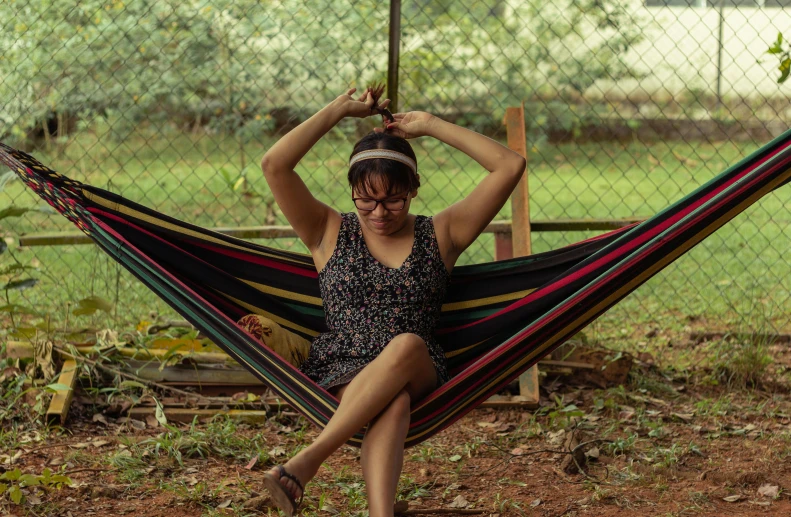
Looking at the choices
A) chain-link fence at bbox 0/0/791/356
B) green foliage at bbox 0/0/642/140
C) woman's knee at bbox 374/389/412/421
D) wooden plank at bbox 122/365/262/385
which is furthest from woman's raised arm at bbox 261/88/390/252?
green foliage at bbox 0/0/642/140

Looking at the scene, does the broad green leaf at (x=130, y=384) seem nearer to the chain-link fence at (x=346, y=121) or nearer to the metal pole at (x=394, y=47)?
the chain-link fence at (x=346, y=121)

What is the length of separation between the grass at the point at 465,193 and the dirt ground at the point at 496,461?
50 cm

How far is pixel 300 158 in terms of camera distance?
2.27m

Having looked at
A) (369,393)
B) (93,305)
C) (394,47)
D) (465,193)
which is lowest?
(369,393)

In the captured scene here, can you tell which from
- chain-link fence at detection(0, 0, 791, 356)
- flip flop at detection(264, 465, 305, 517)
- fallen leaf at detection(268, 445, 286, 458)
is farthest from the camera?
chain-link fence at detection(0, 0, 791, 356)

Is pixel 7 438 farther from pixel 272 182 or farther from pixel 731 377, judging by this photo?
pixel 731 377

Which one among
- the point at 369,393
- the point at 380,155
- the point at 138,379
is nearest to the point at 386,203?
Answer: the point at 380,155

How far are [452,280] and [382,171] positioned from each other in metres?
0.45

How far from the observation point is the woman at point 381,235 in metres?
2.24

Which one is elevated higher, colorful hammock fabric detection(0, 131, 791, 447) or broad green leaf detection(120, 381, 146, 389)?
colorful hammock fabric detection(0, 131, 791, 447)

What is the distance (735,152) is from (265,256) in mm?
5770

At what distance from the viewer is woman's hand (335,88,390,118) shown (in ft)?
7.57

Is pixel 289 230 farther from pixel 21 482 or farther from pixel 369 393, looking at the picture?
pixel 369 393

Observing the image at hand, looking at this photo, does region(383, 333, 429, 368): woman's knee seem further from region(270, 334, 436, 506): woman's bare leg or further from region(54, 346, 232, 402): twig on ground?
region(54, 346, 232, 402): twig on ground
